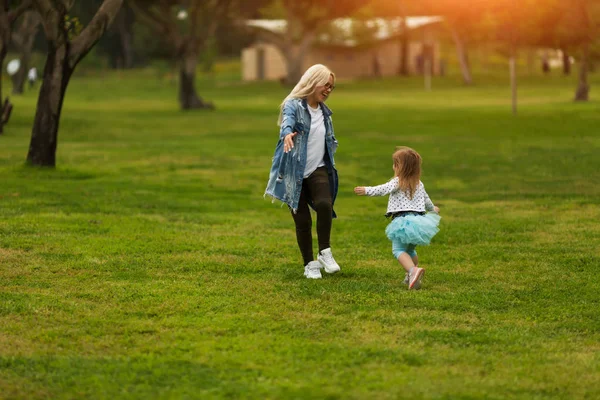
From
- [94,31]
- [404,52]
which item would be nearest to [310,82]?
[94,31]

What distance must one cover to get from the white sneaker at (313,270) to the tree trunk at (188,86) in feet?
108

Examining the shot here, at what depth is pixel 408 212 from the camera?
29.1 feet

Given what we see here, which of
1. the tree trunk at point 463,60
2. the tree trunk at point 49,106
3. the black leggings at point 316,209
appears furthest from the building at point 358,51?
the black leggings at point 316,209

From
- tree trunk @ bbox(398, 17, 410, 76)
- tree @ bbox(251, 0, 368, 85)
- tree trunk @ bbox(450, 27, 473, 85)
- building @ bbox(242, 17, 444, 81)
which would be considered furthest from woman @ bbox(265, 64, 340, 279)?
tree trunk @ bbox(398, 17, 410, 76)

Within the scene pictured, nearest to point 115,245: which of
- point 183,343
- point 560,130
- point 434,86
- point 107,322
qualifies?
point 107,322

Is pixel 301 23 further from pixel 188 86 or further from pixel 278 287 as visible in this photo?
pixel 278 287

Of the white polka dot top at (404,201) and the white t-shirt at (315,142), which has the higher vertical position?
the white t-shirt at (315,142)

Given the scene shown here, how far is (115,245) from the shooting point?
35.3 feet

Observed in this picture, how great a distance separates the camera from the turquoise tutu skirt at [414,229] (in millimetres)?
8609

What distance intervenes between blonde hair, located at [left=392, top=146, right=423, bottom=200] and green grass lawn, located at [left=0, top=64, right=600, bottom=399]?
0.82m

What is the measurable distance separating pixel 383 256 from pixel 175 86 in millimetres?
58561

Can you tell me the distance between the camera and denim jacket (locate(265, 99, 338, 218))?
893cm

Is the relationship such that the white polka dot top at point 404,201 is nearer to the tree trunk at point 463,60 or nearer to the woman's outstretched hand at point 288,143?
the woman's outstretched hand at point 288,143

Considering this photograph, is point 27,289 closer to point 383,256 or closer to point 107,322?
point 107,322
